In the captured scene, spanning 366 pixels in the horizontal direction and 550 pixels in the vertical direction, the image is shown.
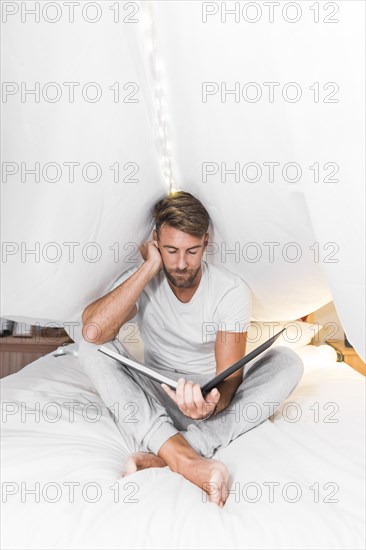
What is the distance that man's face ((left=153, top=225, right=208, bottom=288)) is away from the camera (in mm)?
1364

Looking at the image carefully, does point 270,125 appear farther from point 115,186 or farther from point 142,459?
point 142,459

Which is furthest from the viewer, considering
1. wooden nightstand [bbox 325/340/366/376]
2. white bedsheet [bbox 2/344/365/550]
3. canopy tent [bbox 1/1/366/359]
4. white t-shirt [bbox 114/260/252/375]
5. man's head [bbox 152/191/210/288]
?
wooden nightstand [bbox 325/340/366/376]

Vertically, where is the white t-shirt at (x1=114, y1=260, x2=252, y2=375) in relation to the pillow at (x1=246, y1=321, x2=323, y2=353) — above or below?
above

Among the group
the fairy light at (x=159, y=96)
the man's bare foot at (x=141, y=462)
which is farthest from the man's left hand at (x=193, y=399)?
the fairy light at (x=159, y=96)

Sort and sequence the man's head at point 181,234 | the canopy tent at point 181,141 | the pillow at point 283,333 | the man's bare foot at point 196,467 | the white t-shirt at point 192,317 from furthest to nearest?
the pillow at point 283,333 → the white t-shirt at point 192,317 → the man's head at point 181,234 → the man's bare foot at point 196,467 → the canopy tent at point 181,141

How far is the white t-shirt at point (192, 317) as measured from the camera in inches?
57.3

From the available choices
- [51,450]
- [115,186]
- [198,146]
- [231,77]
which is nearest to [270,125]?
[231,77]

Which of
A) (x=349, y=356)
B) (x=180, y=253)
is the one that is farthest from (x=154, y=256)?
(x=349, y=356)

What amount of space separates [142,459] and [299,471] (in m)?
0.28

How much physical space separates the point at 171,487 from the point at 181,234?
0.55 metres

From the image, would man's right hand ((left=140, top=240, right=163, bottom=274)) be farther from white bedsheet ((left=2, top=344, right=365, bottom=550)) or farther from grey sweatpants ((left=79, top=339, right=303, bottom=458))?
white bedsheet ((left=2, top=344, right=365, bottom=550))

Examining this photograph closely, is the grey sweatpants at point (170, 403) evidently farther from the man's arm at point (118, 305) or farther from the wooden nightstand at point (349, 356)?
the wooden nightstand at point (349, 356)

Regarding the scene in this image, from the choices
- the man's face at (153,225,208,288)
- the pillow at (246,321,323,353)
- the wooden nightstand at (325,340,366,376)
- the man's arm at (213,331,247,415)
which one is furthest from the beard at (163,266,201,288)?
the wooden nightstand at (325,340,366,376)

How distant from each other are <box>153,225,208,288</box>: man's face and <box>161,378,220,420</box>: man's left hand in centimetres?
31
